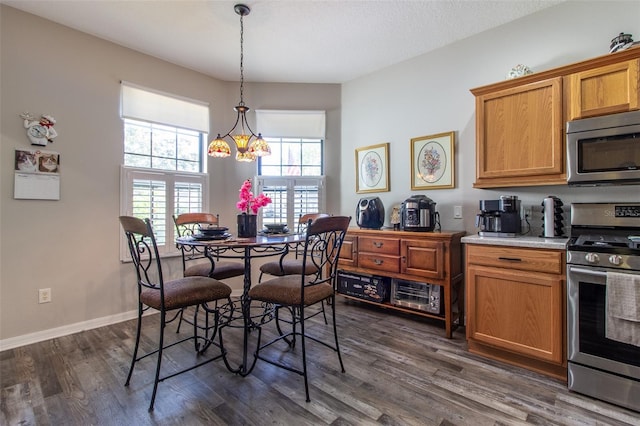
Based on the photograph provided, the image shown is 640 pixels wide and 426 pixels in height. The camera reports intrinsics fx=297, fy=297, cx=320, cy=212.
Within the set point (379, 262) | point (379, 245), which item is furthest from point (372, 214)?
point (379, 262)

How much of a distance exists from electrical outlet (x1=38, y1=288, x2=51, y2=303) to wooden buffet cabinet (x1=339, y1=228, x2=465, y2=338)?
2.60 meters

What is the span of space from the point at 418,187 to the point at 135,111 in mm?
2972

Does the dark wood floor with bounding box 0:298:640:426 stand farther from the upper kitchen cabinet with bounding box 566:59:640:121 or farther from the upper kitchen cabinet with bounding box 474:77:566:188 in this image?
the upper kitchen cabinet with bounding box 566:59:640:121

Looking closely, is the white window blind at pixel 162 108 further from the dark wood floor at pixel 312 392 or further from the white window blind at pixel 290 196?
the dark wood floor at pixel 312 392

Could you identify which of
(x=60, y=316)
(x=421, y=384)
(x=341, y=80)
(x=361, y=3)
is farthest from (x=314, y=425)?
(x=341, y=80)

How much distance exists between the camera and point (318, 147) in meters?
3.83

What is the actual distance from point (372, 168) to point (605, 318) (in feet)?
7.65

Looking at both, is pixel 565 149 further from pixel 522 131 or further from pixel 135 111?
pixel 135 111

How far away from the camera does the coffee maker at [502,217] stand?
87.7 inches

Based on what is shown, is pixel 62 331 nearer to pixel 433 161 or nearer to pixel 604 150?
pixel 433 161

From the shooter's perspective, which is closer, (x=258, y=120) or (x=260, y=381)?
(x=260, y=381)

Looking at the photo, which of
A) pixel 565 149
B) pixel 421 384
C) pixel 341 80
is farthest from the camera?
pixel 341 80

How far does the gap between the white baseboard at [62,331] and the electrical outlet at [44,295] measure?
0.25 meters

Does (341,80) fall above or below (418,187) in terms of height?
above
